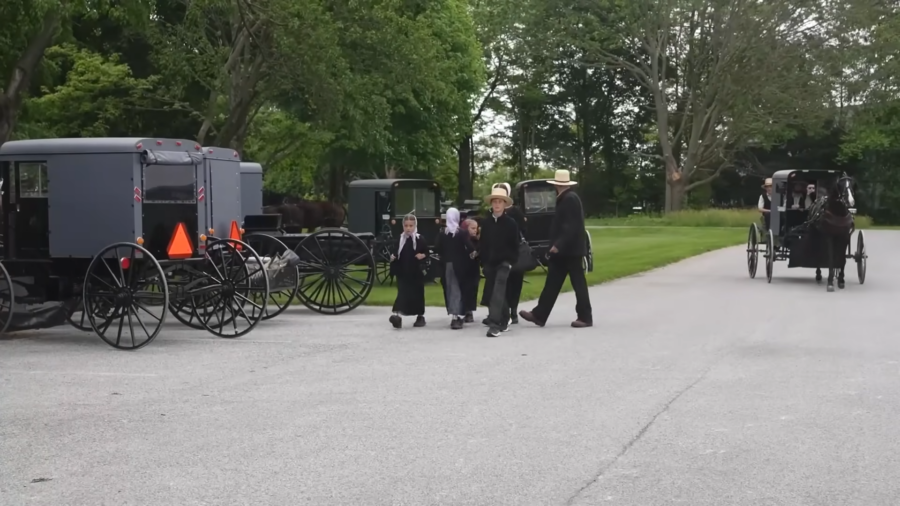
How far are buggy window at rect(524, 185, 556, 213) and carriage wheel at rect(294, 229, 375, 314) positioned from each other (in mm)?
8187

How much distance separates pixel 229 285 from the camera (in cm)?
1444

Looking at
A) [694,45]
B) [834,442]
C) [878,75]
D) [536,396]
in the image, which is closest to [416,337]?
[536,396]

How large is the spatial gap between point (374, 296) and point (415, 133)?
87.2 ft

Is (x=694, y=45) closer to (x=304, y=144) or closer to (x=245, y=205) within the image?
(x=304, y=144)

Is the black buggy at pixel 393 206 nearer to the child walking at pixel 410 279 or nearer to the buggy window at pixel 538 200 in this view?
the buggy window at pixel 538 200

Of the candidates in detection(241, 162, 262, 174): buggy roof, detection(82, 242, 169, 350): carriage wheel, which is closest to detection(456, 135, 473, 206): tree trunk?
detection(241, 162, 262, 174): buggy roof

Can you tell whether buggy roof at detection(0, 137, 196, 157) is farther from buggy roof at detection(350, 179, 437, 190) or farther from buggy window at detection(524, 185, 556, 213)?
buggy window at detection(524, 185, 556, 213)

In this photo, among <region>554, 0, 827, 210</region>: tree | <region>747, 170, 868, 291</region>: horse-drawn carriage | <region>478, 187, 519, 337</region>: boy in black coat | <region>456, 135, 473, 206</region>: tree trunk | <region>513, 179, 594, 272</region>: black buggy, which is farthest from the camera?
<region>456, 135, 473, 206</region>: tree trunk

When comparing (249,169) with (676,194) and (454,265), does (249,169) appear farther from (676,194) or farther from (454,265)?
(676,194)

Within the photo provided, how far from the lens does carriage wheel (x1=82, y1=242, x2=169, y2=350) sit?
13086mm

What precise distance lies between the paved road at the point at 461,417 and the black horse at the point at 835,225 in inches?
217

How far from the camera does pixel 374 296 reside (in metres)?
19.9

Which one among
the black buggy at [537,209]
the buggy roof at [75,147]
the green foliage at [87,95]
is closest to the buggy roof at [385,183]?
the black buggy at [537,209]

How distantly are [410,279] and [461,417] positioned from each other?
6611 millimetres
